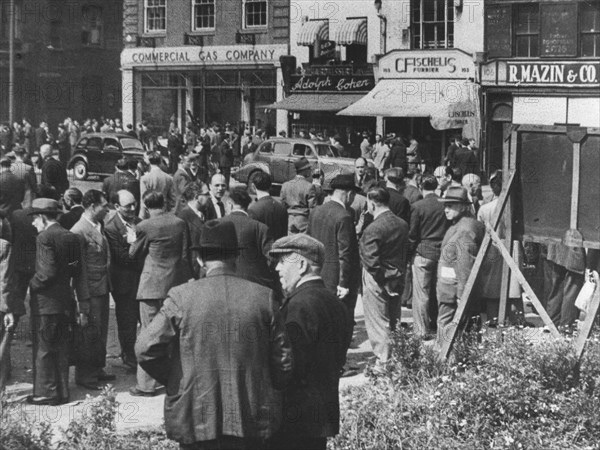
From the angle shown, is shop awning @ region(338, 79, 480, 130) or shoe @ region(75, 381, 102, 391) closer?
shoe @ region(75, 381, 102, 391)

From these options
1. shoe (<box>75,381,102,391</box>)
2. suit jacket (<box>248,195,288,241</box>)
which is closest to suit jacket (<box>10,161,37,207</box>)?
suit jacket (<box>248,195,288,241</box>)

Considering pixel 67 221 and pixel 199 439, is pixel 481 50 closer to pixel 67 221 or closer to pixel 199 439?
pixel 67 221

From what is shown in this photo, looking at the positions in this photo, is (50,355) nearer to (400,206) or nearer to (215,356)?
(215,356)

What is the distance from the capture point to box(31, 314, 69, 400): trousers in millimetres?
8891

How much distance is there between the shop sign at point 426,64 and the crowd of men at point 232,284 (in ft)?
57.2

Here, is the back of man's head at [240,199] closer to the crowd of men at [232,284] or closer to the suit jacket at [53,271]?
the crowd of men at [232,284]

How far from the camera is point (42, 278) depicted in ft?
28.7

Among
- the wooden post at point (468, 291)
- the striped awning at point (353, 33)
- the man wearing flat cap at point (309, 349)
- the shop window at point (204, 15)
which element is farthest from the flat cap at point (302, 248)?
the shop window at point (204, 15)

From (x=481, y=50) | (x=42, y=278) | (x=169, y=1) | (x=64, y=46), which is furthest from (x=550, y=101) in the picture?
(x=64, y=46)

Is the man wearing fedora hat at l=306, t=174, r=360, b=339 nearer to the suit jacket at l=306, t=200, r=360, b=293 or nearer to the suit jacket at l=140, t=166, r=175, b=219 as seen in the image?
the suit jacket at l=306, t=200, r=360, b=293

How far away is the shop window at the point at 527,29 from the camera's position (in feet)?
100

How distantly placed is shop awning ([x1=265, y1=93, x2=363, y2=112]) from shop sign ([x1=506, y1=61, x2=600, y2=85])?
20.7 ft

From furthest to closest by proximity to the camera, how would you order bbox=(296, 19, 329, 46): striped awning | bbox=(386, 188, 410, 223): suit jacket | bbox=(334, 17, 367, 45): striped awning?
bbox=(296, 19, 329, 46): striped awning → bbox=(334, 17, 367, 45): striped awning → bbox=(386, 188, 410, 223): suit jacket

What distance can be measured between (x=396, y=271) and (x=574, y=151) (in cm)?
243
